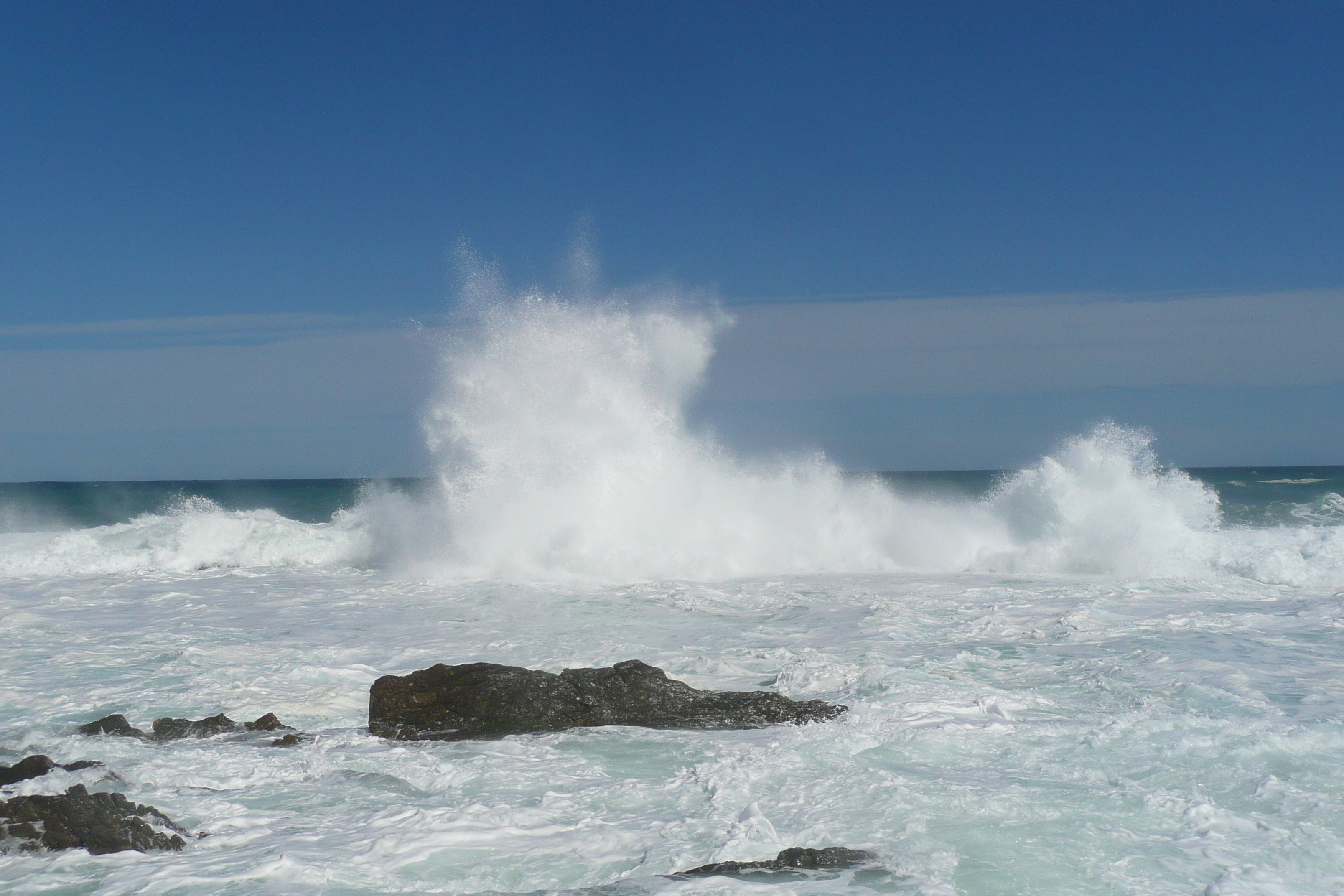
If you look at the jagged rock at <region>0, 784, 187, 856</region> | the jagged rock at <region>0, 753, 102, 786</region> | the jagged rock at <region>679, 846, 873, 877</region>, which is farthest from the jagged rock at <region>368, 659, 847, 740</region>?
the jagged rock at <region>679, 846, 873, 877</region>

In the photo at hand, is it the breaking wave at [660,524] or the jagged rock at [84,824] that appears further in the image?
the breaking wave at [660,524]

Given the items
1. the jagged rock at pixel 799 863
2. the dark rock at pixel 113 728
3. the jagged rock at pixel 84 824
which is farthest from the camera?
the dark rock at pixel 113 728

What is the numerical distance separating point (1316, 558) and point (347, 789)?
1636cm

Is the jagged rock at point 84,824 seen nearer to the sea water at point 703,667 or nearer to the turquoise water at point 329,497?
the sea water at point 703,667

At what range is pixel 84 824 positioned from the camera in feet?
16.0

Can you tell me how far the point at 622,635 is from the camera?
11.2 metres

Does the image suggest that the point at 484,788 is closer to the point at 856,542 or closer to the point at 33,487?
the point at 856,542

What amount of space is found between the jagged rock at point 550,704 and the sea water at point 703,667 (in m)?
0.26

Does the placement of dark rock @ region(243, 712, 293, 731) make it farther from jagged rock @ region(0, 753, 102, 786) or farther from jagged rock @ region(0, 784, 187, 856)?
jagged rock @ region(0, 784, 187, 856)

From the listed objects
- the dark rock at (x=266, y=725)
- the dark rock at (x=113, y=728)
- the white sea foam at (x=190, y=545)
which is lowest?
the dark rock at (x=266, y=725)

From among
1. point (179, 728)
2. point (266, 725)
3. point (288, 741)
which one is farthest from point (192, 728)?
point (288, 741)

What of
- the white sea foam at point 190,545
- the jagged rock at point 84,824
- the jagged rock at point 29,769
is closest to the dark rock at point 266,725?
the jagged rock at point 29,769

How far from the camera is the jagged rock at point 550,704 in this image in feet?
23.5

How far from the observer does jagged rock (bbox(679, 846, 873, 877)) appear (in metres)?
4.51
